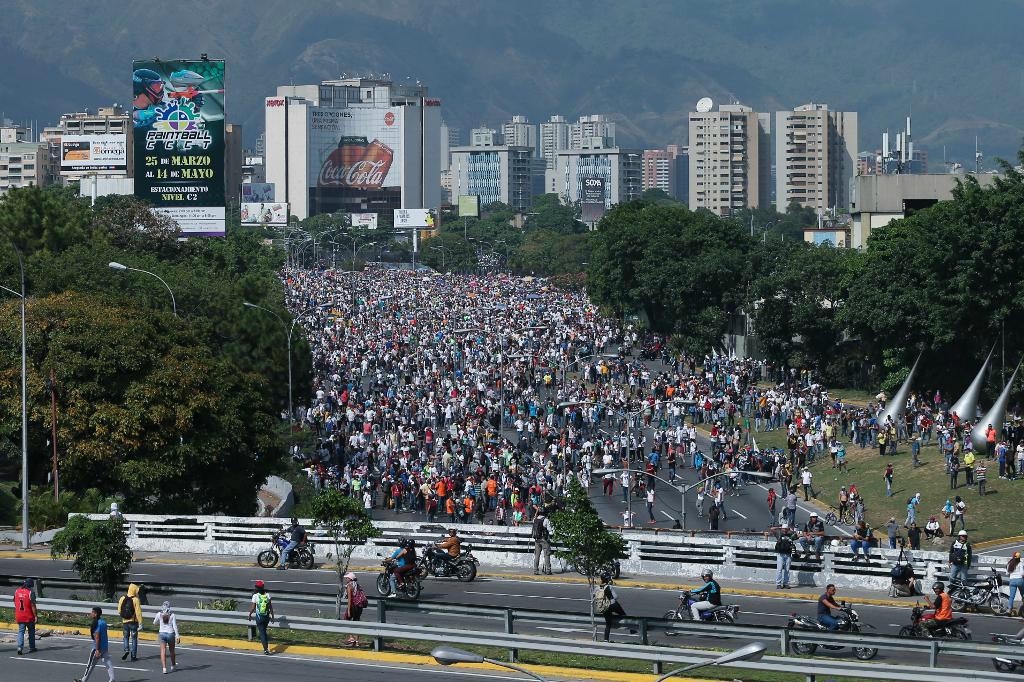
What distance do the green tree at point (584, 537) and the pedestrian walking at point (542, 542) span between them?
20.0ft

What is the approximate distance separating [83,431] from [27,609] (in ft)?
52.8

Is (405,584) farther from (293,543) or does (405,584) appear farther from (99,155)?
(99,155)

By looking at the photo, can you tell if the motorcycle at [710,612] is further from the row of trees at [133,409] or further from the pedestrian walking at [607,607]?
the row of trees at [133,409]

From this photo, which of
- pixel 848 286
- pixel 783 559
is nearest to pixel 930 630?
pixel 783 559

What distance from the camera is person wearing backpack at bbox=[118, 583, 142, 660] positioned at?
23750mm

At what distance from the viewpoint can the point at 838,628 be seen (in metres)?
25.3

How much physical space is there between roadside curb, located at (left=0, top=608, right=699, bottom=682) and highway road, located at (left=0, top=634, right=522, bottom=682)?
138 millimetres

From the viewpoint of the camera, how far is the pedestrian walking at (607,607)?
24.4 metres

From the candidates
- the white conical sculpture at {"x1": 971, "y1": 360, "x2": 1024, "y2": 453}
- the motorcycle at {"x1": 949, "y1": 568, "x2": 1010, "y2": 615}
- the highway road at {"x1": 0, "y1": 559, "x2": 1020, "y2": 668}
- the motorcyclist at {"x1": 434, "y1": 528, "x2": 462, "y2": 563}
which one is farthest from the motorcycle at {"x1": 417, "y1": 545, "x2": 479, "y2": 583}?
the white conical sculpture at {"x1": 971, "y1": 360, "x2": 1024, "y2": 453}

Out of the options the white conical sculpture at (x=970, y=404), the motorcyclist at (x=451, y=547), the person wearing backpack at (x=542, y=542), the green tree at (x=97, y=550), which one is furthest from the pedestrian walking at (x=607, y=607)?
the white conical sculpture at (x=970, y=404)

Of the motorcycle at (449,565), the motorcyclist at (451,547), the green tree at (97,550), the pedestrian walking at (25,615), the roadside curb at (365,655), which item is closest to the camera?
the roadside curb at (365,655)

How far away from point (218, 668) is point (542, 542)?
10239mm

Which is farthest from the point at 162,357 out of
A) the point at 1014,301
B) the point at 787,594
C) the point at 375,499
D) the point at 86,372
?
the point at 1014,301

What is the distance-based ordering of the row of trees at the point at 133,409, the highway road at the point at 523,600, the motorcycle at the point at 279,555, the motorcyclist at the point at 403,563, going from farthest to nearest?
1. the row of trees at the point at 133,409
2. the motorcycle at the point at 279,555
3. the motorcyclist at the point at 403,563
4. the highway road at the point at 523,600
